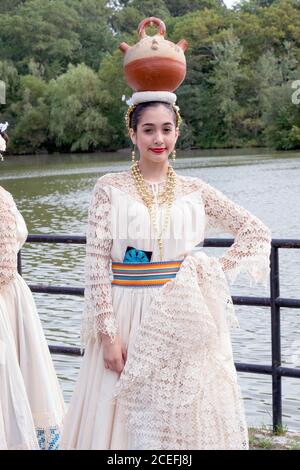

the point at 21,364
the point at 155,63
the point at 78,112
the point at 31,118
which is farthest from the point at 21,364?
the point at 31,118

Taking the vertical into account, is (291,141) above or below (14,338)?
above

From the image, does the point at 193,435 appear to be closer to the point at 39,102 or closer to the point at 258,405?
the point at 258,405

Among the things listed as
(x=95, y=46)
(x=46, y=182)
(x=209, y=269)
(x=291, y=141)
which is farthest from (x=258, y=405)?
(x=95, y=46)

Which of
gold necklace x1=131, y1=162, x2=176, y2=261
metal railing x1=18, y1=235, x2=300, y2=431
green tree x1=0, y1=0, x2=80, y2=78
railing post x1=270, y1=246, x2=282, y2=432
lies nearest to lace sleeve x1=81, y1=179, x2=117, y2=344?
gold necklace x1=131, y1=162, x2=176, y2=261

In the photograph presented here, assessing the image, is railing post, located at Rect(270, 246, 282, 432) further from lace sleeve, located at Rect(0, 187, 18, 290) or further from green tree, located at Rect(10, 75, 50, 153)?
green tree, located at Rect(10, 75, 50, 153)

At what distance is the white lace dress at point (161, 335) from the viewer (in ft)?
11.0

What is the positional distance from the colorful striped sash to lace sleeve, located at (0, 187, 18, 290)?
0.79 meters

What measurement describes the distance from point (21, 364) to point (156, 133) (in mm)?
1354

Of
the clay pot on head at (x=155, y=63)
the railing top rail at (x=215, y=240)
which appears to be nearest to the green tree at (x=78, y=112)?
the railing top rail at (x=215, y=240)

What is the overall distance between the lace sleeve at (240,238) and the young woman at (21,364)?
3.24ft

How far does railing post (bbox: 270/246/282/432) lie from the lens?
457 centimetres

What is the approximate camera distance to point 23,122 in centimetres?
6544

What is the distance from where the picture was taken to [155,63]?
349 cm
